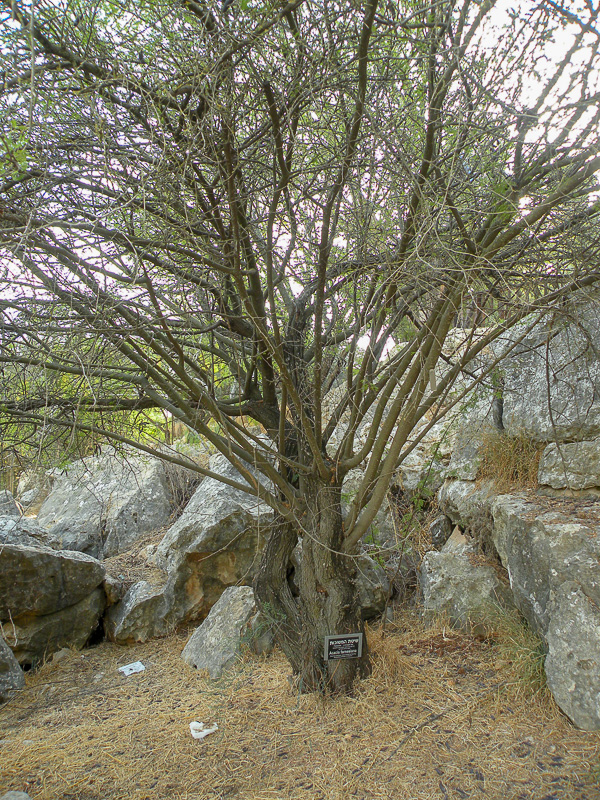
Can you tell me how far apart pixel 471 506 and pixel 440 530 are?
0.64 metres

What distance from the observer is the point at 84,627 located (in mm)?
5496

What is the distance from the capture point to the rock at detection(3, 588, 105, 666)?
511 cm

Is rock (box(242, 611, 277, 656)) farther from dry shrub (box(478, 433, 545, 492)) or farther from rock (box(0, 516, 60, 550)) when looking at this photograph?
rock (box(0, 516, 60, 550))

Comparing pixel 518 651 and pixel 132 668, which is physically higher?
pixel 518 651

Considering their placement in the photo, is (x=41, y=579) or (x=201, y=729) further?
(x=41, y=579)

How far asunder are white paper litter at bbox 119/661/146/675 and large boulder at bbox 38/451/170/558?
247 centimetres

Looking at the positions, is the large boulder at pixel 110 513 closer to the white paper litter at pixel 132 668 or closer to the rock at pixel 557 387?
the white paper litter at pixel 132 668

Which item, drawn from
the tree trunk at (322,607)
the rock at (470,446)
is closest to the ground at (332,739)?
the tree trunk at (322,607)

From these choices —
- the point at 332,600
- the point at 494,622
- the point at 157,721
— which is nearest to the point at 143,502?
the point at 157,721

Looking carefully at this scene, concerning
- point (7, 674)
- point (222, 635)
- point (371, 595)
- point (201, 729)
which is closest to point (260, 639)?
point (222, 635)

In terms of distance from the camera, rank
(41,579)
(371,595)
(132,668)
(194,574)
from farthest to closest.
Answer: (194,574)
(41,579)
(132,668)
(371,595)

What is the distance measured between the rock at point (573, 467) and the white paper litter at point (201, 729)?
112 inches

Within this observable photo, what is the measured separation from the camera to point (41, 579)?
524 cm

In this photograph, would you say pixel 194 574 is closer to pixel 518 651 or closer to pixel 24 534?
pixel 24 534
